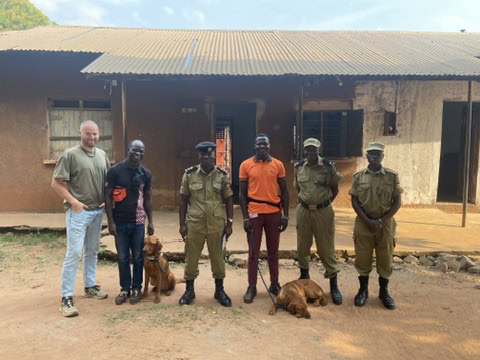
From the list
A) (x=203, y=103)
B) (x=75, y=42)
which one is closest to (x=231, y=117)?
(x=203, y=103)

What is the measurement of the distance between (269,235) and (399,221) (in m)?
4.17

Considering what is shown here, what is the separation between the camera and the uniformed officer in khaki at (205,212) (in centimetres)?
334

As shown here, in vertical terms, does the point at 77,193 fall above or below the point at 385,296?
above

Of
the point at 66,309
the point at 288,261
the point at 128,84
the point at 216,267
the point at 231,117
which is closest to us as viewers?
the point at 66,309

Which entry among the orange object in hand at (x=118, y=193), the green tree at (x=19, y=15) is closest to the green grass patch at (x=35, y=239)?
the orange object in hand at (x=118, y=193)

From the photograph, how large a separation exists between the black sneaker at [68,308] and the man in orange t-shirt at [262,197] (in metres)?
1.62

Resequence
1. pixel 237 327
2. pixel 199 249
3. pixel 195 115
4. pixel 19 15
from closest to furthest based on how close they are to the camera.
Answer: pixel 237 327 < pixel 199 249 < pixel 195 115 < pixel 19 15

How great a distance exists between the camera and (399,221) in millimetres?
6652

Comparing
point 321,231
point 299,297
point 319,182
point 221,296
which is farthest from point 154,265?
point 319,182

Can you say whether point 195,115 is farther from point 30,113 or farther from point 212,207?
point 212,207

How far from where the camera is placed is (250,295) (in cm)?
356

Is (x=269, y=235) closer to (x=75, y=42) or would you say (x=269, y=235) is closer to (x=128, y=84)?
(x=128, y=84)

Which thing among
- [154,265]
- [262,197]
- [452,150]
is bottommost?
[154,265]

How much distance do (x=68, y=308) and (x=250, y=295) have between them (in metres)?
1.74
